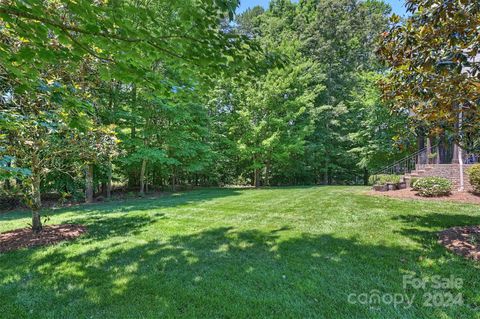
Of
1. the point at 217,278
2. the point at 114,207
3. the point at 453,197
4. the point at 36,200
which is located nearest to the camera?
the point at 217,278

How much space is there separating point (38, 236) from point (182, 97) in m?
4.13

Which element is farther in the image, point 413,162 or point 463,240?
point 413,162

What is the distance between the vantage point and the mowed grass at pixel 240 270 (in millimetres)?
2562

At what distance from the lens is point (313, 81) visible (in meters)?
19.7

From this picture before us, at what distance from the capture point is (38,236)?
5.09m

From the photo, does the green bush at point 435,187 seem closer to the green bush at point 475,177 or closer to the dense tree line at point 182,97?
the green bush at point 475,177

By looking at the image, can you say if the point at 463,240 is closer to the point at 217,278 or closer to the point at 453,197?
the point at 217,278

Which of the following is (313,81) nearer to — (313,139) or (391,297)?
(313,139)

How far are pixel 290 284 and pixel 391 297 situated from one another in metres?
1.00

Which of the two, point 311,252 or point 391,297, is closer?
point 391,297

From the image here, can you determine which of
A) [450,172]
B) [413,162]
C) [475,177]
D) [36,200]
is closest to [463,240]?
[475,177]

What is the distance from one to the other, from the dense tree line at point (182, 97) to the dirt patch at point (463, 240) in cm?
176

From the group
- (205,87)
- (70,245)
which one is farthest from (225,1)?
(70,245)

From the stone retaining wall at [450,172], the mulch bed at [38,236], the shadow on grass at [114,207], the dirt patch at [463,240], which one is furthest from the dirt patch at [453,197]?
the mulch bed at [38,236]
